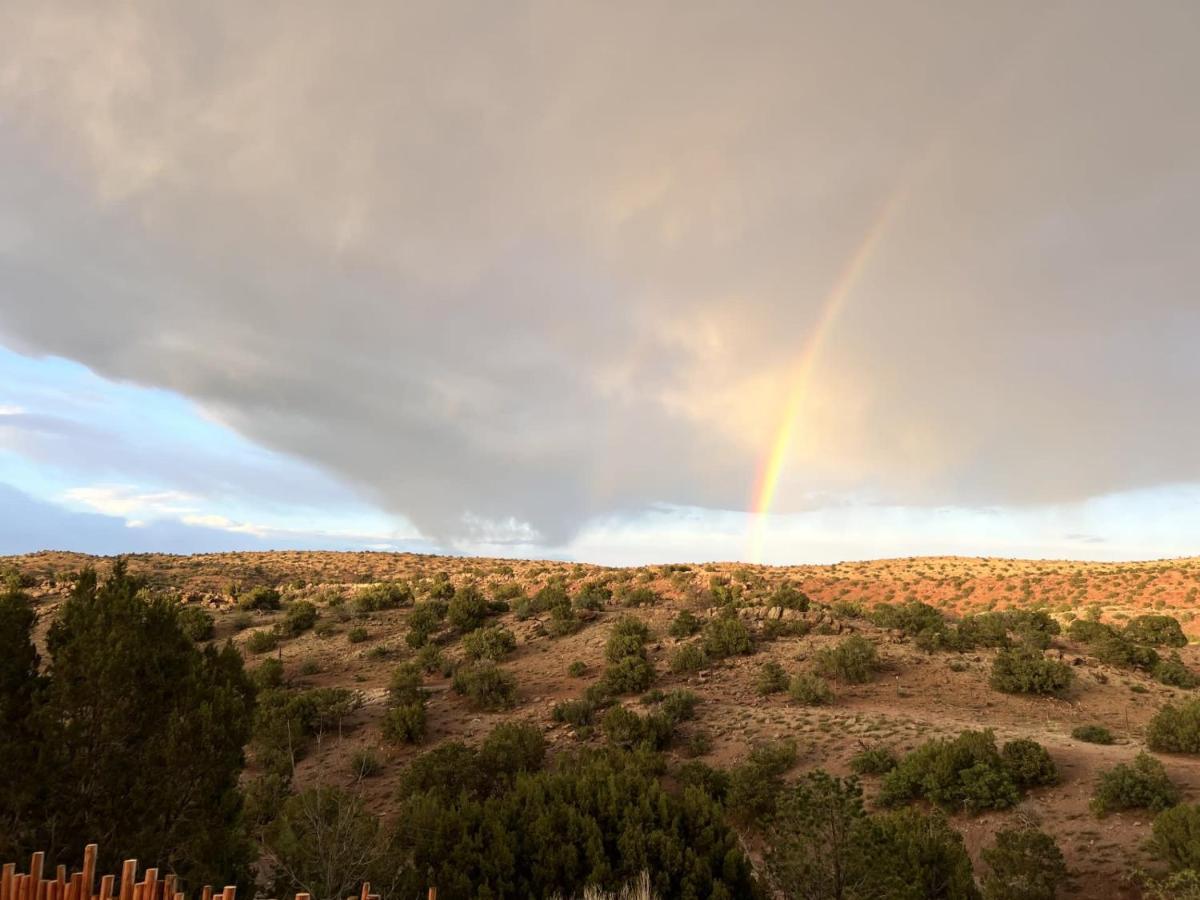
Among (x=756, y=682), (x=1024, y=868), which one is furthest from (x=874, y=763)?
(x=756, y=682)

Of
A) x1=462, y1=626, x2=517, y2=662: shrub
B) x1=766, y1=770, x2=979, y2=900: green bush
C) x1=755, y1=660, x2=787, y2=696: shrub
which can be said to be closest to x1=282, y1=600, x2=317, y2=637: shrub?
x1=462, y1=626, x2=517, y2=662: shrub

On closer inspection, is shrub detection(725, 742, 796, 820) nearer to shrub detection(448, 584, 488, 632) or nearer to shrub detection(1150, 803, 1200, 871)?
shrub detection(1150, 803, 1200, 871)

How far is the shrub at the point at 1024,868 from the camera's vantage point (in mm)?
12375

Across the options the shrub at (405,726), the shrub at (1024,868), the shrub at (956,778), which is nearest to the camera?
the shrub at (1024,868)

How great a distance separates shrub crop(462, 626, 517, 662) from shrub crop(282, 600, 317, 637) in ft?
37.5

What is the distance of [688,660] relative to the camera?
96.6ft

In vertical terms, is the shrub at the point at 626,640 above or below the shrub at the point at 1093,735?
above

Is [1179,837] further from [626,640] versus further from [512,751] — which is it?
[626,640]

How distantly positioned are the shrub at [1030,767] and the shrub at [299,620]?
36165 mm

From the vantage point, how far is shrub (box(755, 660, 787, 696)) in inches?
1062

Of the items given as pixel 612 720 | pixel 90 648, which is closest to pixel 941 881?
pixel 612 720

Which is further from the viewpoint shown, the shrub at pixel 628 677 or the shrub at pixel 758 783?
the shrub at pixel 628 677

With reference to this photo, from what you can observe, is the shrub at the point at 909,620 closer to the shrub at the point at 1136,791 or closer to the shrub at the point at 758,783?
the shrub at the point at 758,783

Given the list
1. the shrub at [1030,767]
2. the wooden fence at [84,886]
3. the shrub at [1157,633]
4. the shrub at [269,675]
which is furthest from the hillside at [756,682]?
the wooden fence at [84,886]
